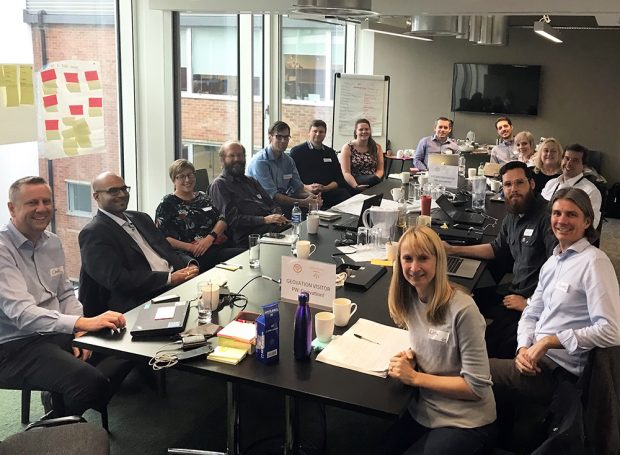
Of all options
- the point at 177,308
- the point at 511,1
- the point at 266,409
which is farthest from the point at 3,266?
the point at 511,1

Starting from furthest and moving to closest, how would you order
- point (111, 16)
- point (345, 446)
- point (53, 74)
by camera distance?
1. point (111, 16)
2. point (53, 74)
3. point (345, 446)

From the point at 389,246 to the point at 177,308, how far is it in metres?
A: 1.28

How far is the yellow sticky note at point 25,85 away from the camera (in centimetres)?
343

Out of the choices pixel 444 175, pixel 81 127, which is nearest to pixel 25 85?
pixel 81 127

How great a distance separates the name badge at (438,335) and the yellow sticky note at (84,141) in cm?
306

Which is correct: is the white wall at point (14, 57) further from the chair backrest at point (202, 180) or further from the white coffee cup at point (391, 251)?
the white coffee cup at point (391, 251)

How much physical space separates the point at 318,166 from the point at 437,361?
13.9 feet

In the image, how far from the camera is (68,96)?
13.0ft

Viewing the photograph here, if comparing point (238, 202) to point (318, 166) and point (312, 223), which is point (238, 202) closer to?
point (312, 223)

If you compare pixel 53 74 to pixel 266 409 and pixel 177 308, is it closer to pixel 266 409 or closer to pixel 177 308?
pixel 177 308

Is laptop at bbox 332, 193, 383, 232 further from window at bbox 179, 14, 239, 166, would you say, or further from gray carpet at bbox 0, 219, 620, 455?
window at bbox 179, 14, 239, 166

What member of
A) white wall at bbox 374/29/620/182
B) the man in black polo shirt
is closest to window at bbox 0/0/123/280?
the man in black polo shirt

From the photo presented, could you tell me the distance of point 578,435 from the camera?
1.53m

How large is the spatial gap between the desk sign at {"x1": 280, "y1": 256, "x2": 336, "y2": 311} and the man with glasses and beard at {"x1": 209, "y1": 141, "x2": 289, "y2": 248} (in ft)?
6.80
